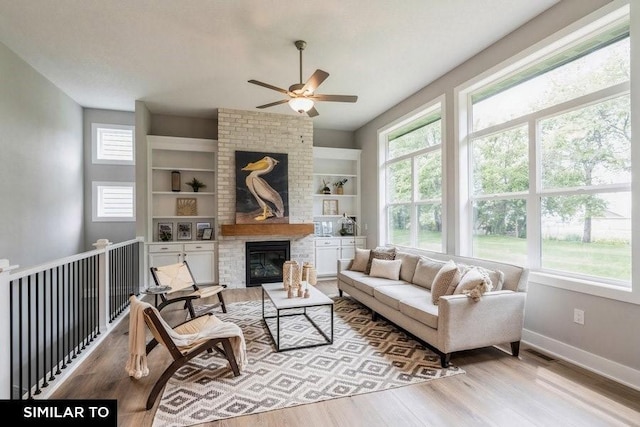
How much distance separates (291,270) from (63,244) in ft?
12.8

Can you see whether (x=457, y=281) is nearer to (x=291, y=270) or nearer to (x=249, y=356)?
(x=291, y=270)

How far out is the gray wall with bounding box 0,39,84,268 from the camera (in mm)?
3590

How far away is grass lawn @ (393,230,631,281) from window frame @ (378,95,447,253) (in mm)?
704

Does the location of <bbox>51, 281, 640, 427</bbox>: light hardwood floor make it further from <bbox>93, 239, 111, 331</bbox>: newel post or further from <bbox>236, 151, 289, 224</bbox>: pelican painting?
<bbox>236, 151, 289, 224</bbox>: pelican painting

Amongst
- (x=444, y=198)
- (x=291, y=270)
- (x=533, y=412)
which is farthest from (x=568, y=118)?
(x=291, y=270)

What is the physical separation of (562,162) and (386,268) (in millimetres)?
2271

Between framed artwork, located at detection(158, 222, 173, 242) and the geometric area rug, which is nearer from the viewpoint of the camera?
the geometric area rug

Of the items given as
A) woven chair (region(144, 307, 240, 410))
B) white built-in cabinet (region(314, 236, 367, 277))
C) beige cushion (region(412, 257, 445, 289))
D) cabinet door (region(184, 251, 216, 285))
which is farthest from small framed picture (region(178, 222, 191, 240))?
beige cushion (region(412, 257, 445, 289))

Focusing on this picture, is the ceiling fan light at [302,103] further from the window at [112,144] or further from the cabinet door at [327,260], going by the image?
the window at [112,144]

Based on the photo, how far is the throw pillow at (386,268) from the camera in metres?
4.21

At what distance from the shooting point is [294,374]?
2.57 meters

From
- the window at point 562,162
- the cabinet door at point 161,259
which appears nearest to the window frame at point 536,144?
the window at point 562,162

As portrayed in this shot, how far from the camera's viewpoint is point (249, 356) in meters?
2.89

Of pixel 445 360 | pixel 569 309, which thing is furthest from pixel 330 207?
pixel 569 309
